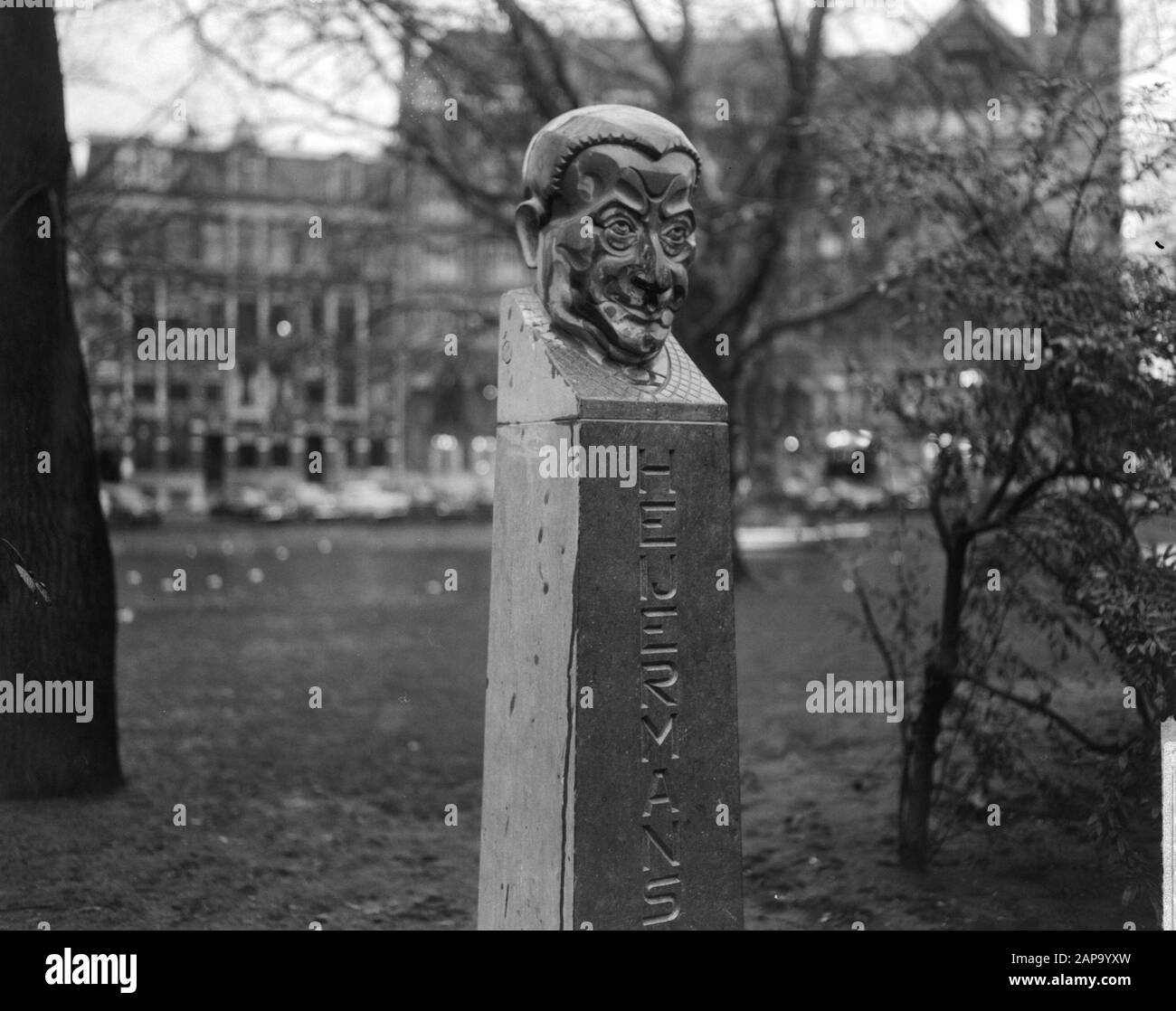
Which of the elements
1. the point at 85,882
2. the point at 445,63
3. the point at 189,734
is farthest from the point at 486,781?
the point at 445,63

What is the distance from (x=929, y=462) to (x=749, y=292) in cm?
1116

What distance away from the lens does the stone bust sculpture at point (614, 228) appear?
4574mm

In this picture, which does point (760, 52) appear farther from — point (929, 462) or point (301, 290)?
point (929, 462)

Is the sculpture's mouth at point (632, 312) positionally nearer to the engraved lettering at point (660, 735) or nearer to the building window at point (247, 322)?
the engraved lettering at point (660, 735)

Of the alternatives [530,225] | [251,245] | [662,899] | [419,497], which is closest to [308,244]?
[530,225]

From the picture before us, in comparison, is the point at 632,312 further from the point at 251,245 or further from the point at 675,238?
the point at 251,245

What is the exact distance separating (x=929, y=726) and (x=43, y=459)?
16.5 feet

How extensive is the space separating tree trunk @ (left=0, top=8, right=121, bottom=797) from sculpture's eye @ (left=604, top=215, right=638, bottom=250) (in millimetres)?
4325

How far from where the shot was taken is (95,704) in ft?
25.5

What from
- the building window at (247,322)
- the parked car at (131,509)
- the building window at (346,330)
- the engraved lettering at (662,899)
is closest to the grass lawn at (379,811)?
the engraved lettering at (662,899)

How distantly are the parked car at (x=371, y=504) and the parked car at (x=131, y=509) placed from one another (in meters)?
6.50

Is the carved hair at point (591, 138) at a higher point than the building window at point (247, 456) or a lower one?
higher

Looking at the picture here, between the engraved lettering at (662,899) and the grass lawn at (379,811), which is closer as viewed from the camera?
the engraved lettering at (662,899)

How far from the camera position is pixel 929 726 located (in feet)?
21.8
